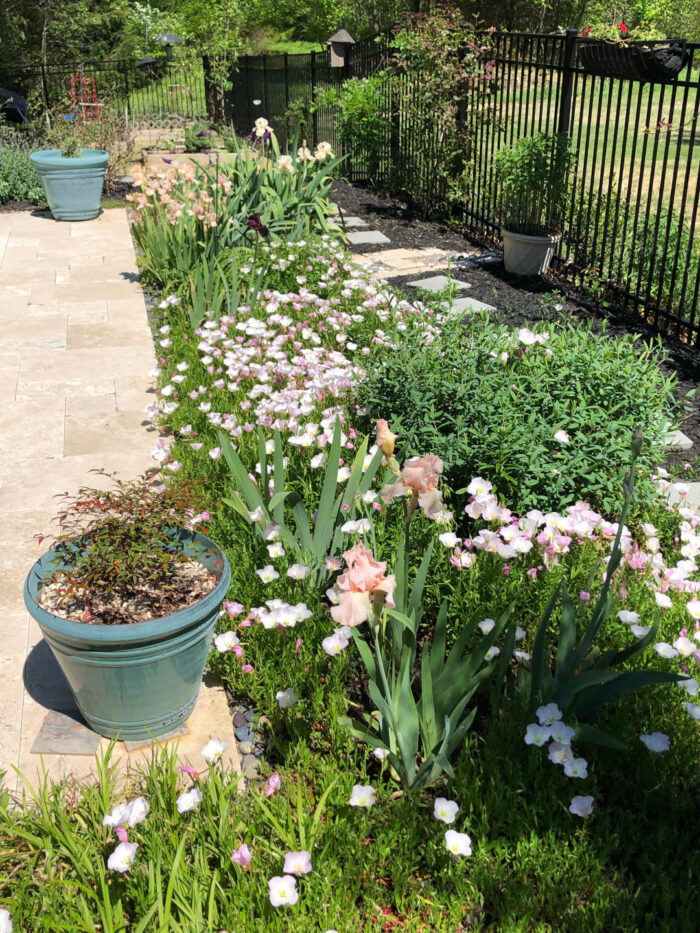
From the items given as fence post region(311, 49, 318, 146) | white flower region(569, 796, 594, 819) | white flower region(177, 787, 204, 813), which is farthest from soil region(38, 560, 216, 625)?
fence post region(311, 49, 318, 146)

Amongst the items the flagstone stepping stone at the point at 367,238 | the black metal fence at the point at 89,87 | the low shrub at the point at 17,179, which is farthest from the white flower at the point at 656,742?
the black metal fence at the point at 89,87

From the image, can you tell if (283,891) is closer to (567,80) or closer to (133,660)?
(133,660)

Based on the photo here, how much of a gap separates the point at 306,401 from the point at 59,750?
1.85 metres

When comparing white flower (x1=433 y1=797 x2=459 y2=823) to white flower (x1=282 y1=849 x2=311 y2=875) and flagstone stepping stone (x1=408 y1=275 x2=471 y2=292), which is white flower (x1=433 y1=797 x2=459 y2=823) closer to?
white flower (x1=282 y1=849 x2=311 y2=875)

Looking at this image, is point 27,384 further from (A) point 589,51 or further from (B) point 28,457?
(A) point 589,51

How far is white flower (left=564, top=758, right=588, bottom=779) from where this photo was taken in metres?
1.95

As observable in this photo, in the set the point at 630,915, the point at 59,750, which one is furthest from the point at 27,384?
the point at 630,915

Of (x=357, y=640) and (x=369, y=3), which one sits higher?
(x=369, y=3)

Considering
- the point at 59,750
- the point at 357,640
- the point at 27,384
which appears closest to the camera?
the point at 357,640

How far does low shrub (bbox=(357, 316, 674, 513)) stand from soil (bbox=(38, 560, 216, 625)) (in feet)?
3.91

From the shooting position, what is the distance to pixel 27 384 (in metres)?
4.79

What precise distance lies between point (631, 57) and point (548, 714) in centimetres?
470

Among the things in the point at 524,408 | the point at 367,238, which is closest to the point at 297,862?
the point at 524,408

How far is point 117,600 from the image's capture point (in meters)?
2.33
